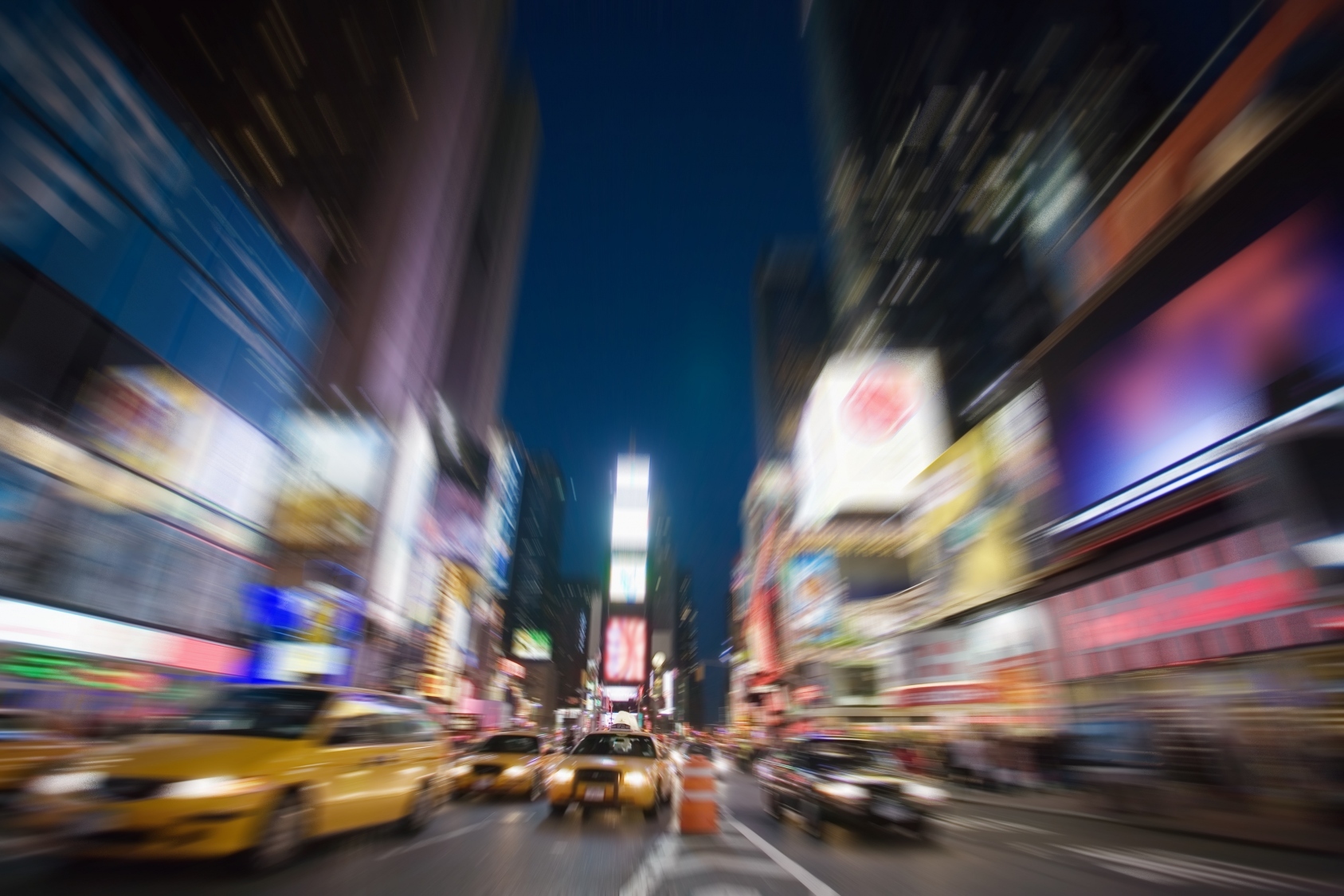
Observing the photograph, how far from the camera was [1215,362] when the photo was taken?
18.0 metres

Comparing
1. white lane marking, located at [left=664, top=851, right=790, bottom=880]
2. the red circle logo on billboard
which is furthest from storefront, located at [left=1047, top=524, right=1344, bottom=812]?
the red circle logo on billboard

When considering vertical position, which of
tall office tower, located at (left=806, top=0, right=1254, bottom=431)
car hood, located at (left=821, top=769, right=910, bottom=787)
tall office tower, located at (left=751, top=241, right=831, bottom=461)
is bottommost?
car hood, located at (left=821, top=769, right=910, bottom=787)

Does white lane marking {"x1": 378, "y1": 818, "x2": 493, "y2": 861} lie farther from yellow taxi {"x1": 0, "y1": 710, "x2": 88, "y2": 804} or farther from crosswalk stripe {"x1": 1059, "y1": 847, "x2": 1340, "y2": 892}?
crosswalk stripe {"x1": 1059, "y1": 847, "x2": 1340, "y2": 892}

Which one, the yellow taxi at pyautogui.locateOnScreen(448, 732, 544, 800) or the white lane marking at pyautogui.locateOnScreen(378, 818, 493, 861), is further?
the yellow taxi at pyautogui.locateOnScreen(448, 732, 544, 800)

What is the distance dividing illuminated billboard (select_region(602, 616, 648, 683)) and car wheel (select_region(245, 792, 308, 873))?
12685 centimetres

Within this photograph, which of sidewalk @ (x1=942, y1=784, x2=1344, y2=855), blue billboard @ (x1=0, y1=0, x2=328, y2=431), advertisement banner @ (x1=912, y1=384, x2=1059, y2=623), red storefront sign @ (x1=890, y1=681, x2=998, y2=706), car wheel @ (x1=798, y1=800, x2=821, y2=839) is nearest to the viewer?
car wheel @ (x1=798, y1=800, x2=821, y2=839)

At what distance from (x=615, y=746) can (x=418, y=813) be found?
153 inches

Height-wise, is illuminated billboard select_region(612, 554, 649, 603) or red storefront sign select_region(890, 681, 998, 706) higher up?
illuminated billboard select_region(612, 554, 649, 603)

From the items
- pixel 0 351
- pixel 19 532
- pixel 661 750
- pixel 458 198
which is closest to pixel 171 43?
pixel 0 351

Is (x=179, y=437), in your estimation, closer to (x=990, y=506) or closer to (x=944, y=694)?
(x=990, y=506)

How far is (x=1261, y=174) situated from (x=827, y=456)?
124 feet

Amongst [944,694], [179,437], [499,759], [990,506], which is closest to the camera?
[499,759]

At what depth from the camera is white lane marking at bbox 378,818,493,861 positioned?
6.82m

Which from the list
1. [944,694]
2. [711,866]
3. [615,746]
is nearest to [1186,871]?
[711,866]
